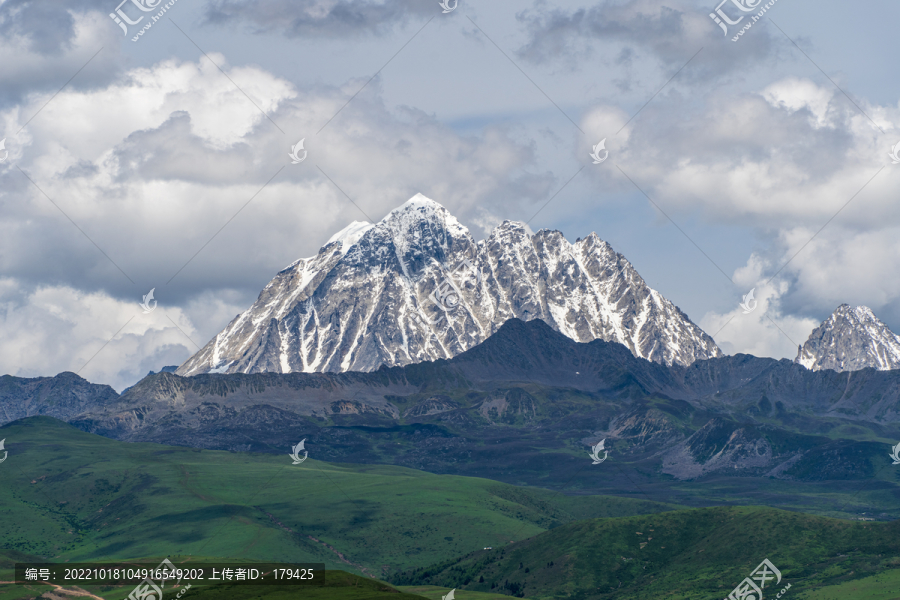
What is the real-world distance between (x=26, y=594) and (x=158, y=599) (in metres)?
27.1

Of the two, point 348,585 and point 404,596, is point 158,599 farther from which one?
point 404,596

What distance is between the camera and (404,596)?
169m

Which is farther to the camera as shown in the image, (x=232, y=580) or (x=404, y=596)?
(x=232, y=580)

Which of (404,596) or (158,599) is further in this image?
(158,599)

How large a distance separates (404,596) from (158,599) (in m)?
56.3

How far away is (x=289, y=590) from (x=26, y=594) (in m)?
60.2

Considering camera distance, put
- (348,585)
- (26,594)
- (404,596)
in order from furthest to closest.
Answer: (26,594) → (348,585) → (404,596)

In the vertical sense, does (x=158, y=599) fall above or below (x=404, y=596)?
above

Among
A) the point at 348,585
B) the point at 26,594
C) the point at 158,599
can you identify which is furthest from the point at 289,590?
the point at 26,594

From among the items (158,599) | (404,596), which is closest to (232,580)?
(158,599)

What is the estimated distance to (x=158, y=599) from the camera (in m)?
196

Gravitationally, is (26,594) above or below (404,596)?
above

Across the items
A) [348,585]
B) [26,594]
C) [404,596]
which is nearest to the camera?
[404,596]

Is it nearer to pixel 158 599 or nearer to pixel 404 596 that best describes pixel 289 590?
pixel 404 596
